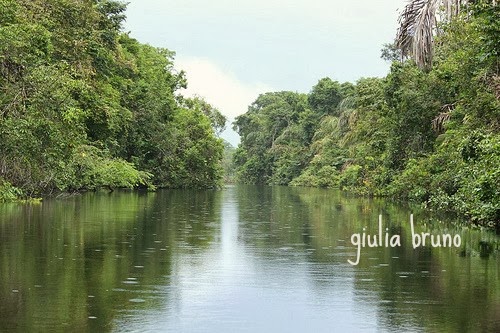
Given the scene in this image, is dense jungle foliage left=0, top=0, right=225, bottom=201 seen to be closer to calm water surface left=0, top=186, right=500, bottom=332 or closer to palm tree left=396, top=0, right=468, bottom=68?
calm water surface left=0, top=186, right=500, bottom=332

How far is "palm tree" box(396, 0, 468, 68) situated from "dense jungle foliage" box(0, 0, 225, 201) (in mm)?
12169

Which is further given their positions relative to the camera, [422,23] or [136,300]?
[422,23]

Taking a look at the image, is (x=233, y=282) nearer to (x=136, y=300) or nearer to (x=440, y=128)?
(x=136, y=300)

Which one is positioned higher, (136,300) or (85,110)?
(85,110)

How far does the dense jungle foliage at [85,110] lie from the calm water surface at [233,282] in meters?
7.48

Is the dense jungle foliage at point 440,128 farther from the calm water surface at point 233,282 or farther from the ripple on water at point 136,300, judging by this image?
the ripple on water at point 136,300

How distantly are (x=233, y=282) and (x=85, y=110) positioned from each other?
2878cm

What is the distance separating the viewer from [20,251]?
13.2 metres

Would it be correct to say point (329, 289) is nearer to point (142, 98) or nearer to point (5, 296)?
point (5, 296)

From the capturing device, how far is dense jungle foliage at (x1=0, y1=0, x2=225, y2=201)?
25.7 metres

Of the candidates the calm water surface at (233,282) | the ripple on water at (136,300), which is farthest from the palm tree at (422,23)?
the ripple on water at (136,300)

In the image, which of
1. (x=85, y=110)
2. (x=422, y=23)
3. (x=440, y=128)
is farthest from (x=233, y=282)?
(x=85, y=110)

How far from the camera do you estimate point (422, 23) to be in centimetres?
1834

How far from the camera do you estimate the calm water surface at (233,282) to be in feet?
26.6
